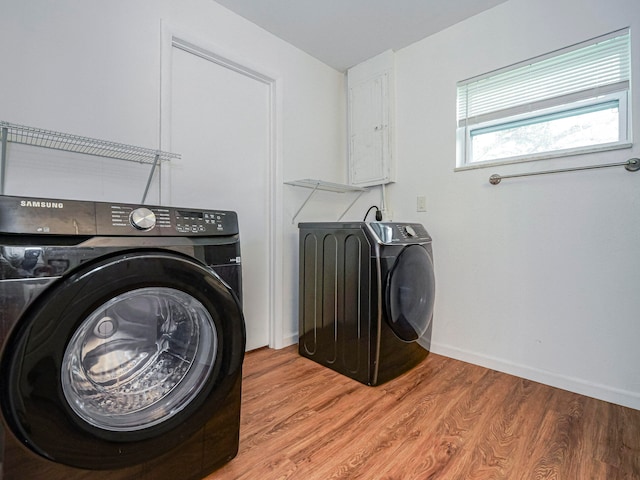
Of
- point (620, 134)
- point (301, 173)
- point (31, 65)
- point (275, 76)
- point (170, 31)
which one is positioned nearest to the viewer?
point (31, 65)

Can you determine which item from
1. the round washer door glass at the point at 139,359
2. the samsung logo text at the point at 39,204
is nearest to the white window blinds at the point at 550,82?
the round washer door glass at the point at 139,359

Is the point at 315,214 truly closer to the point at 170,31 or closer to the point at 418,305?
the point at 418,305

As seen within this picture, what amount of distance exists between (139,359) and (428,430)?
113 cm

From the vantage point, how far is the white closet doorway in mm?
1743

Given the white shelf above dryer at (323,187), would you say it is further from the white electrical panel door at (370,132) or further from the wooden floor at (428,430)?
the wooden floor at (428,430)

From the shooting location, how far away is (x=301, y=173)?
2.32 metres

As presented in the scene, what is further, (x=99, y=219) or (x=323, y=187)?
(x=323, y=187)

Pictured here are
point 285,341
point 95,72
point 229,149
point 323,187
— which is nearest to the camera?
point 95,72

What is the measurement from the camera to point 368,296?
158 cm

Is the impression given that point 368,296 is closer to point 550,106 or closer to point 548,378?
point 548,378

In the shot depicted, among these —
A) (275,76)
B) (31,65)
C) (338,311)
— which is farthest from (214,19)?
(338,311)

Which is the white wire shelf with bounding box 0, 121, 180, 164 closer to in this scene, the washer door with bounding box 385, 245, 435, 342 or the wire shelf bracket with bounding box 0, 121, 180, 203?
the wire shelf bracket with bounding box 0, 121, 180, 203

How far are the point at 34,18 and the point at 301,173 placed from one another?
1525 millimetres

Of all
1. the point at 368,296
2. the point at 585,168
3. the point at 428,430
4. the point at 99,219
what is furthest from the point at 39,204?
the point at 585,168
